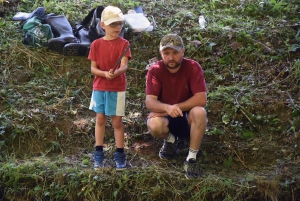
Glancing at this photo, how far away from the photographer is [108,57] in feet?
11.9

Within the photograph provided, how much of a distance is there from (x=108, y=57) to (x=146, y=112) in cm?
120

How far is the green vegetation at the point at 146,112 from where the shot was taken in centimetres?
364

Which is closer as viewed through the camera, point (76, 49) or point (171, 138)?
point (171, 138)

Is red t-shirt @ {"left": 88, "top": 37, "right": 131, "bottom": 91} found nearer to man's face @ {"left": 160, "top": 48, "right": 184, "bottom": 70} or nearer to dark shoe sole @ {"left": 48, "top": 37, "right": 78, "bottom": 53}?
man's face @ {"left": 160, "top": 48, "right": 184, "bottom": 70}

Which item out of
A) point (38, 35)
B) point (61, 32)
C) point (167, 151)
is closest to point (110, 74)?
point (167, 151)

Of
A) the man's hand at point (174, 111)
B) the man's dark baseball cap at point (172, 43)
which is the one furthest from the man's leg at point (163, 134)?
the man's dark baseball cap at point (172, 43)

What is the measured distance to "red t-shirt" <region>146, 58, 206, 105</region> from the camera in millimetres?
3658

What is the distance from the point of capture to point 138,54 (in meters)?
Result: 5.58

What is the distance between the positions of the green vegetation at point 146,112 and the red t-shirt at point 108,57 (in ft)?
2.40

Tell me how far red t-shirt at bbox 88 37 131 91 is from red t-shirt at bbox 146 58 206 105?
26 centimetres

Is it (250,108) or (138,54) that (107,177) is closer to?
(250,108)

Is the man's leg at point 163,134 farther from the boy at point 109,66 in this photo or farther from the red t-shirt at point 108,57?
the red t-shirt at point 108,57

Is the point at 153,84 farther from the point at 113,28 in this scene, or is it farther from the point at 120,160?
the point at 120,160

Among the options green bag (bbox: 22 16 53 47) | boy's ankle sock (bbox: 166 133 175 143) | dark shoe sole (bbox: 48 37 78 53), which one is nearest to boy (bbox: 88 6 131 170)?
boy's ankle sock (bbox: 166 133 175 143)
